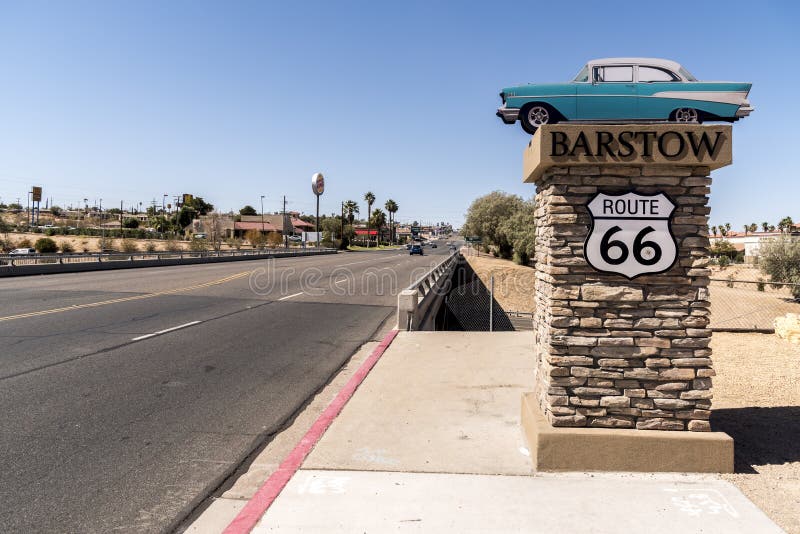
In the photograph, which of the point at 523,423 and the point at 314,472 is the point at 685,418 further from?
the point at 314,472

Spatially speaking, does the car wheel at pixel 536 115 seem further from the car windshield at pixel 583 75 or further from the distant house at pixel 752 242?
the distant house at pixel 752 242

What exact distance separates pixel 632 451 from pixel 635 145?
2919 mm

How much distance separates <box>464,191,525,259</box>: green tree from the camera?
86.2 metres

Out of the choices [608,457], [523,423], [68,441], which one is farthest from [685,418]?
[68,441]

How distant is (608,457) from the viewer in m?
5.03

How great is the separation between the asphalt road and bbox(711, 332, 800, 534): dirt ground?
492 cm

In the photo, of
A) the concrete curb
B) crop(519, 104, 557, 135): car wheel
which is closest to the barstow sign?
crop(519, 104, 557, 135): car wheel

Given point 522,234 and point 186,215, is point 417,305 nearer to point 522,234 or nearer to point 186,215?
point 522,234

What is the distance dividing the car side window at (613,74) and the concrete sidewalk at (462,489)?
444 centimetres

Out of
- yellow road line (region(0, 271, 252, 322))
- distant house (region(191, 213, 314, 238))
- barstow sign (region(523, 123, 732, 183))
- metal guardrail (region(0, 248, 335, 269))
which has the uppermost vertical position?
distant house (region(191, 213, 314, 238))

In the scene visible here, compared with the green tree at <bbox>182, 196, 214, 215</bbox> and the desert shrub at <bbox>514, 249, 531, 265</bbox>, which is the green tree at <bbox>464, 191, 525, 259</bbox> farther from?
the green tree at <bbox>182, 196, 214, 215</bbox>

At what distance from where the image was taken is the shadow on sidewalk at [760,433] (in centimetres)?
536

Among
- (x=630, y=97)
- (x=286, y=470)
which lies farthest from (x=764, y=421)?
(x=286, y=470)

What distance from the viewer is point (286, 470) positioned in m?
5.03
